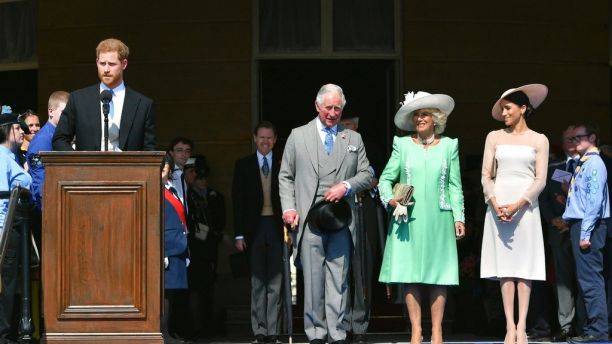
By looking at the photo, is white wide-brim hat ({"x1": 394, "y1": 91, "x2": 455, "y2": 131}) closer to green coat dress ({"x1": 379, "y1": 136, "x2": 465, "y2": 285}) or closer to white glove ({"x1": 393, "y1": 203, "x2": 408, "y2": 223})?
green coat dress ({"x1": 379, "y1": 136, "x2": 465, "y2": 285})

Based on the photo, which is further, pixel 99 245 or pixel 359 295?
pixel 359 295

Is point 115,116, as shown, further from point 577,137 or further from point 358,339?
point 577,137

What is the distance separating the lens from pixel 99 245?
28.7 feet

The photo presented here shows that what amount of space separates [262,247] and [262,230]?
141mm

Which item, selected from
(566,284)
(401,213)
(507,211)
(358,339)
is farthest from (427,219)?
(566,284)

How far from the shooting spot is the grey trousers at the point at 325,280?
413 inches

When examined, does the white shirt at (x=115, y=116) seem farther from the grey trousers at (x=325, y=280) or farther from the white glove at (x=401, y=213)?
the white glove at (x=401, y=213)

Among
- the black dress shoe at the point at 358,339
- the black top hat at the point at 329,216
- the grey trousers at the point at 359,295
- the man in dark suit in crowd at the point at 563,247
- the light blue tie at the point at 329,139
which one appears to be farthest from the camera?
the man in dark suit in crowd at the point at 563,247

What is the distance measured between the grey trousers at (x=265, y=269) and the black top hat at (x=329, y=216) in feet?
5.08

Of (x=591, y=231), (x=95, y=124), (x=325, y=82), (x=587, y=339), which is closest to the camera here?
(x=95, y=124)

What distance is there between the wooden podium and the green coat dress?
2.26 m

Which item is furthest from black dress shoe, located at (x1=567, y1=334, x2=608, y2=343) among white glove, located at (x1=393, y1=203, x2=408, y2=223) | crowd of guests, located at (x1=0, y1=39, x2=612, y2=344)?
white glove, located at (x1=393, y1=203, x2=408, y2=223)

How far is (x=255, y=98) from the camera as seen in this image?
50.2 ft

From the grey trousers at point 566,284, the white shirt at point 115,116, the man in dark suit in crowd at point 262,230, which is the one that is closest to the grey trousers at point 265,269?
the man in dark suit in crowd at point 262,230
